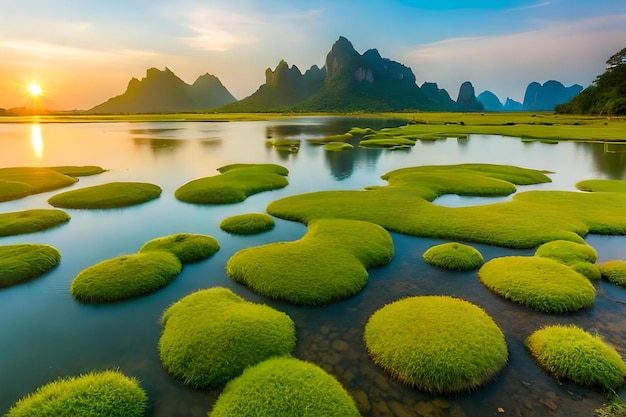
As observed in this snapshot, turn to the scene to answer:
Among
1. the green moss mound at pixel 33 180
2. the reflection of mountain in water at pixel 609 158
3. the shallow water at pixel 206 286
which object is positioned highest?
the reflection of mountain in water at pixel 609 158

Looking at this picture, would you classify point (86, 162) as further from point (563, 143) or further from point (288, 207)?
point (563, 143)

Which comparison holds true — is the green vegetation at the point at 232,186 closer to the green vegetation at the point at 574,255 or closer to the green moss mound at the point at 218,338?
the green moss mound at the point at 218,338

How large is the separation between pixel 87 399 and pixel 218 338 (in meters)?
4.44

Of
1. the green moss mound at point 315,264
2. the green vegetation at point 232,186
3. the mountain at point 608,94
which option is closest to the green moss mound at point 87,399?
the green moss mound at point 315,264

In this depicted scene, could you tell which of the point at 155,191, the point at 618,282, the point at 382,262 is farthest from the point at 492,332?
the point at 155,191

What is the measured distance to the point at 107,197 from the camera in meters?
38.6

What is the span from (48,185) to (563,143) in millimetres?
104893

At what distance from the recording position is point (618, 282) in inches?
751

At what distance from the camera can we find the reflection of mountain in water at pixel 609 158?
2095 inches

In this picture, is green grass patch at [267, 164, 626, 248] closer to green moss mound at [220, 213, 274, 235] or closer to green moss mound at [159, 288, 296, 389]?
green moss mound at [220, 213, 274, 235]

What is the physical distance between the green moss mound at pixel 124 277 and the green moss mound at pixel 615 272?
24.4m

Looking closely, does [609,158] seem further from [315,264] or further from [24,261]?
[24,261]

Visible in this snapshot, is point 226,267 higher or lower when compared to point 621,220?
lower

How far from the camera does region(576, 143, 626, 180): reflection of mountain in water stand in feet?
175
